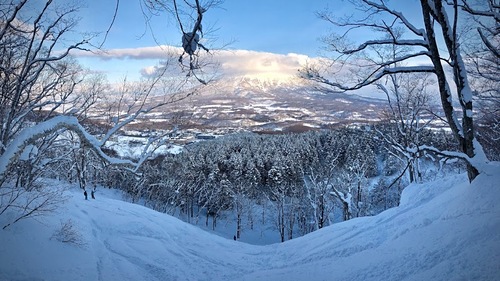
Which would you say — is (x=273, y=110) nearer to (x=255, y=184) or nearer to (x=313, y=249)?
(x=255, y=184)

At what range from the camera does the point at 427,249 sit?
13.1ft

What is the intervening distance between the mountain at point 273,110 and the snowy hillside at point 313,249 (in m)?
3.07

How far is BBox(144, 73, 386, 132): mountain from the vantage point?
843cm

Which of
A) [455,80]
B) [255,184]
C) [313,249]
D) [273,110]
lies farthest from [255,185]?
[273,110]

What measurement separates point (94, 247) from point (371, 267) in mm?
5645

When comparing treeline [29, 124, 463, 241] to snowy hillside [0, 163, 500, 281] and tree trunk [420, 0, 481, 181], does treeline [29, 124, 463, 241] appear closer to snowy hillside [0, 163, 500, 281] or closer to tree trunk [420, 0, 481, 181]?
snowy hillside [0, 163, 500, 281]

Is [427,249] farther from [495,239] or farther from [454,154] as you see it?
[454,154]

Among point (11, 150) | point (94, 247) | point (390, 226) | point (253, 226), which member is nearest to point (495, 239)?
point (390, 226)

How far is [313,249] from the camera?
7672mm

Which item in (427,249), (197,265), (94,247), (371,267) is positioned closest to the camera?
(427,249)

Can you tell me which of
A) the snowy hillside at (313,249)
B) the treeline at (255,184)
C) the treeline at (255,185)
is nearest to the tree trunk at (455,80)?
the snowy hillside at (313,249)

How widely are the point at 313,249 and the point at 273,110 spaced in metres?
149

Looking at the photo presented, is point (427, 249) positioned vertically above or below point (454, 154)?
below

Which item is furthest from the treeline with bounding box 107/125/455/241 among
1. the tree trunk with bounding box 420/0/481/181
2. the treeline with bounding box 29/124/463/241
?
the tree trunk with bounding box 420/0/481/181
